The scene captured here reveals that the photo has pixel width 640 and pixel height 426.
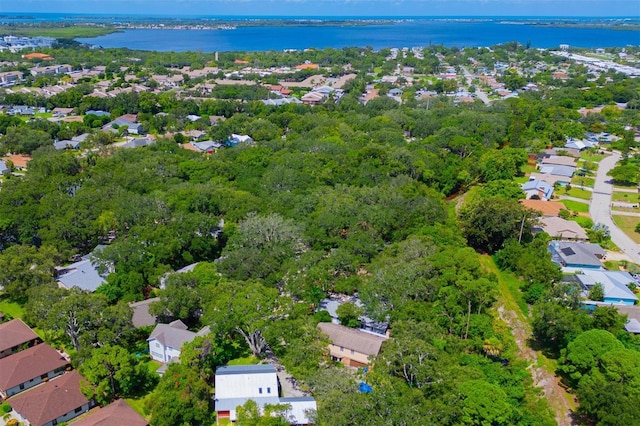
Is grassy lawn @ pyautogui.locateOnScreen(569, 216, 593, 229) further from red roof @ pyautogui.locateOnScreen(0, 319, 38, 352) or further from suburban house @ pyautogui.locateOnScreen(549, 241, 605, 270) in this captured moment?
red roof @ pyautogui.locateOnScreen(0, 319, 38, 352)

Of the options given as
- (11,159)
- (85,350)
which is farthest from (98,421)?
(11,159)

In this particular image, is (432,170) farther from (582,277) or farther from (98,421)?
(98,421)

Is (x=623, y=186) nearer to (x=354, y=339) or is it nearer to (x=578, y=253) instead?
(x=578, y=253)

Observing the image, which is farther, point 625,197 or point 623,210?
point 625,197

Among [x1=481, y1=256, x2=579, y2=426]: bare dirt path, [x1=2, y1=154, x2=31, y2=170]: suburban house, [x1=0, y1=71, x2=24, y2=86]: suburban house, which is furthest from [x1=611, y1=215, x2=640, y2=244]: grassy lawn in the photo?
[x1=0, y1=71, x2=24, y2=86]: suburban house

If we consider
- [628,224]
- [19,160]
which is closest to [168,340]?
[628,224]
